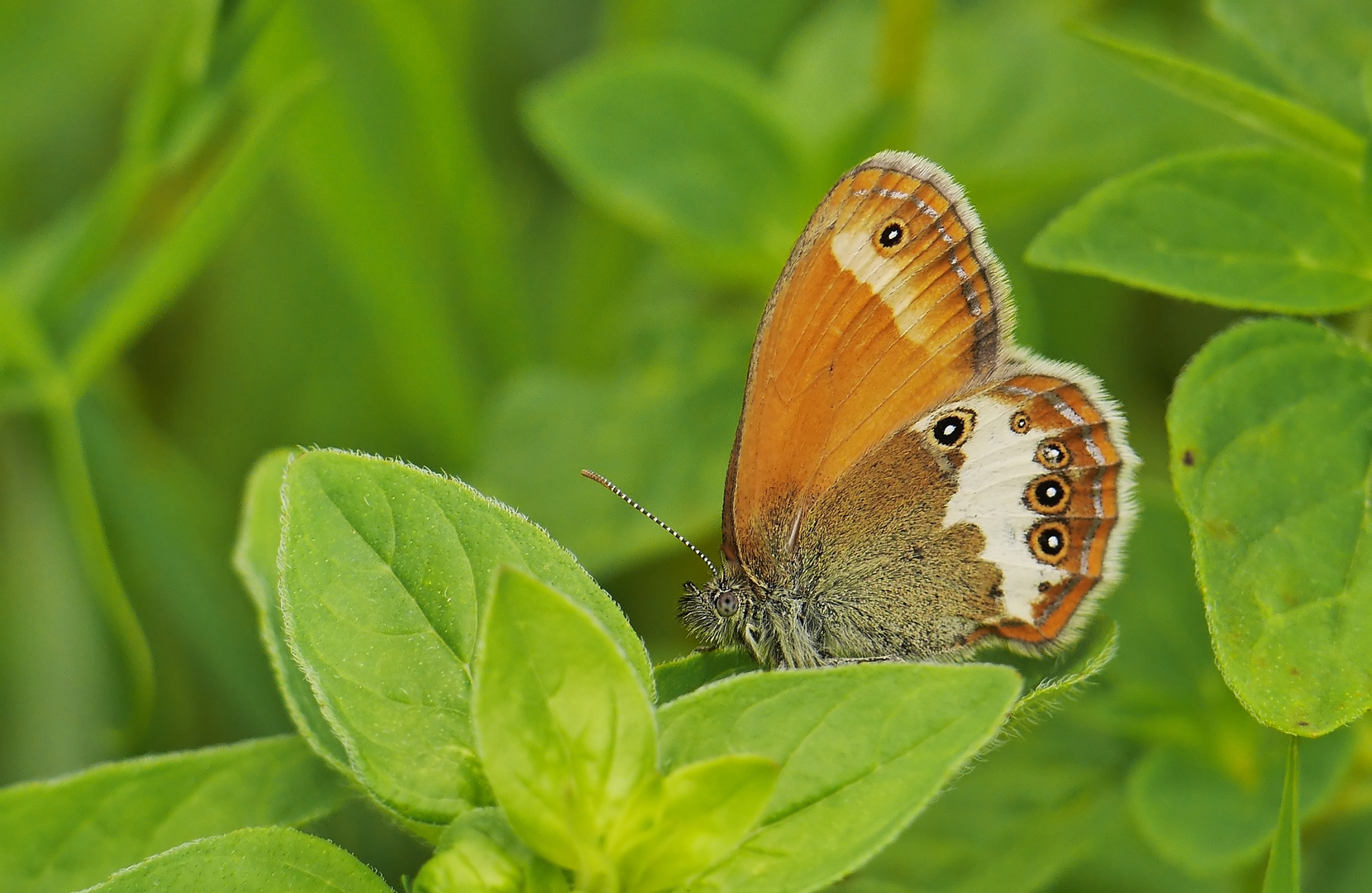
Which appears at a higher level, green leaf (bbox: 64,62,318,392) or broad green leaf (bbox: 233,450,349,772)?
green leaf (bbox: 64,62,318,392)

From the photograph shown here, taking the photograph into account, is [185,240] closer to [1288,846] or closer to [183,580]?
[183,580]

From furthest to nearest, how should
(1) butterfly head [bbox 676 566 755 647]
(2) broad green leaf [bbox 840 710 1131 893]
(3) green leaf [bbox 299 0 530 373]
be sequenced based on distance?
(3) green leaf [bbox 299 0 530 373], (2) broad green leaf [bbox 840 710 1131 893], (1) butterfly head [bbox 676 566 755 647]

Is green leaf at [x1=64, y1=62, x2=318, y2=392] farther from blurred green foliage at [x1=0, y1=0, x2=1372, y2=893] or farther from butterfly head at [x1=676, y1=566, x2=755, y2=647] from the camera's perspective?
butterfly head at [x1=676, y1=566, x2=755, y2=647]

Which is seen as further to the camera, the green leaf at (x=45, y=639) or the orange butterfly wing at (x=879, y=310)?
the green leaf at (x=45, y=639)

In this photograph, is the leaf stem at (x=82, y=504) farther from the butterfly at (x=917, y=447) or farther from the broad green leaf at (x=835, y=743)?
the broad green leaf at (x=835, y=743)

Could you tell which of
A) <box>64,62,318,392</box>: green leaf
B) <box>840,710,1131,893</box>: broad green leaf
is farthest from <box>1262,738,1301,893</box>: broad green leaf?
<box>64,62,318,392</box>: green leaf

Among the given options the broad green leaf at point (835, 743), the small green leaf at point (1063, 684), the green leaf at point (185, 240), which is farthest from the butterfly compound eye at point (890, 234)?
the green leaf at point (185, 240)
